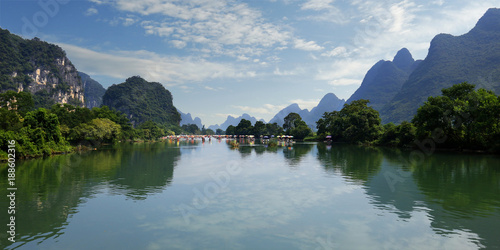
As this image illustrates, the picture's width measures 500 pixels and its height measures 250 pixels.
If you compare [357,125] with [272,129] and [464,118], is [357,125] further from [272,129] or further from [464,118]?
[272,129]

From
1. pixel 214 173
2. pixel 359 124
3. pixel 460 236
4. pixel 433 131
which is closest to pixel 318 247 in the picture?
pixel 460 236

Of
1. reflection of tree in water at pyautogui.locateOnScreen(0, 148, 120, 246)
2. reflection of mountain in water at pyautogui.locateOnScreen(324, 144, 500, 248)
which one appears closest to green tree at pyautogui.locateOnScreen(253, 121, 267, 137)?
reflection of mountain in water at pyautogui.locateOnScreen(324, 144, 500, 248)

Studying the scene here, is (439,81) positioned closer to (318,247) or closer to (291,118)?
(291,118)

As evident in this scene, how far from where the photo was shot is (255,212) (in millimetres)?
15852

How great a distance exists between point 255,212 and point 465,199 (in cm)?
1366

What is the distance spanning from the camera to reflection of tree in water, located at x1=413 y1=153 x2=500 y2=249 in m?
13.1

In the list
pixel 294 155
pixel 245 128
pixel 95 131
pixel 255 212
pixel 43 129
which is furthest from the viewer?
pixel 245 128

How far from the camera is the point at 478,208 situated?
16.0m

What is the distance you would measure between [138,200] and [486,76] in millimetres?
201390

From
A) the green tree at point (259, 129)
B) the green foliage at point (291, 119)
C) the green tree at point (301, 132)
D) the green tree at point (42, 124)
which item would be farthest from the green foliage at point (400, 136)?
the green tree at point (259, 129)

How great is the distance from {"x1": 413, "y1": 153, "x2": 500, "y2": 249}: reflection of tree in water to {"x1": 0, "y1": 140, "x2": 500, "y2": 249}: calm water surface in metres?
0.06

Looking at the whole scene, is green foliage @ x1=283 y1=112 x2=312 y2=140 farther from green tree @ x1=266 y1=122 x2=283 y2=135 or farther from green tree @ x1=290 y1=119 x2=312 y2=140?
green tree @ x1=266 y1=122 x2=283 y2=135

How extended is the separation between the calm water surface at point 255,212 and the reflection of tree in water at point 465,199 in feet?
0.20

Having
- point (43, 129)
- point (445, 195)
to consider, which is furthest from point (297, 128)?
point (445, 195)
